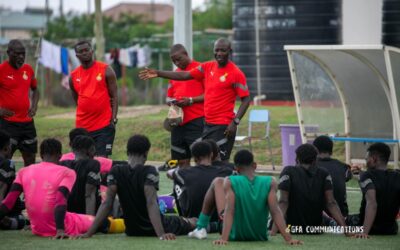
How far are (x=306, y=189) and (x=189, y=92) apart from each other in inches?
161

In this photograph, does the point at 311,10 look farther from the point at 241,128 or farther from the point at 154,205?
the point at 154,205

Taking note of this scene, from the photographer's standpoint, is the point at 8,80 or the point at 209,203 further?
the point at 8,80

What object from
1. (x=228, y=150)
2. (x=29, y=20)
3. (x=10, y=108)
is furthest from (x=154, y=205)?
(x=29, y=20)

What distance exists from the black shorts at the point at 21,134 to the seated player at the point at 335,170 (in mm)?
4708

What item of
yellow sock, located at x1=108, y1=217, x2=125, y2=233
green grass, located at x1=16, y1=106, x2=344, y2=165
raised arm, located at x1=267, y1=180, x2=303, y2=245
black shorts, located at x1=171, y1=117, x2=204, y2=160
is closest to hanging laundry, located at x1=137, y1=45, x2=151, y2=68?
green grass, located at x1=16, y1=106, x2=344, y2=165

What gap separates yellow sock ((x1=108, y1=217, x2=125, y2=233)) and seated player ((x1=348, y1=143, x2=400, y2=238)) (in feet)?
8.39

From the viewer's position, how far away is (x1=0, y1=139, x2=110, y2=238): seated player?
11.0 meters

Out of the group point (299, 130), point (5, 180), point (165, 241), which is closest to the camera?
point (165, 241)

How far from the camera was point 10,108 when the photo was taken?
49.4ft

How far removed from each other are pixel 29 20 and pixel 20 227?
91.7 metres

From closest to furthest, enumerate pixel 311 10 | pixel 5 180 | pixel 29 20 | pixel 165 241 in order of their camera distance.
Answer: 1. pixel 165 241
2. pixel 5 180
3. pixel 311 10
4. pixel 29 20

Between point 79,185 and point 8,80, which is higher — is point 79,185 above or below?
below

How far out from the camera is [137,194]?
36.1 ft

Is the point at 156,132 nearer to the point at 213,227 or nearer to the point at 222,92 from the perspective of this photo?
the point at 222,92
